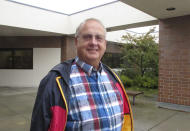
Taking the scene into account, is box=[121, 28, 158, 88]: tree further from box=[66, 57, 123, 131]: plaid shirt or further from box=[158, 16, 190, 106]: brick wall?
box=[66, 57, 123, 131]: plaid shirt

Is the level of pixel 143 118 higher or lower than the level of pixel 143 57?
lower

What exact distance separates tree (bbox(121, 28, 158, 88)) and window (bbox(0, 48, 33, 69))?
6083mm

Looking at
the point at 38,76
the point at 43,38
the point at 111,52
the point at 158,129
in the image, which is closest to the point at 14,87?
the point at 38,76

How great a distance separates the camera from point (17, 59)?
1076 centimetres

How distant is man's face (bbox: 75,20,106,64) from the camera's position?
137cm

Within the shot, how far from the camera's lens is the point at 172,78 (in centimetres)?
556

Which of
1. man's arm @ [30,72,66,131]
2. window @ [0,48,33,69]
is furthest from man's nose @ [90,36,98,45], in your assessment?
window @ [0,48,33,69]

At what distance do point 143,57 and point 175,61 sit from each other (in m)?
4.18

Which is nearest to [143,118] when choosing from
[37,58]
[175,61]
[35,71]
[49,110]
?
[175,61]

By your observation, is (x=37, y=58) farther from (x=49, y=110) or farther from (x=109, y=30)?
(x=49, y=110)

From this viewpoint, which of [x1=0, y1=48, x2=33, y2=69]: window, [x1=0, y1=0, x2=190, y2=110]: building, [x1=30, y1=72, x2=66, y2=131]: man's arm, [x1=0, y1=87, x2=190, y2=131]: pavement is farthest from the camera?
[x1=0, y1=48, x2=33, y2=69]: window

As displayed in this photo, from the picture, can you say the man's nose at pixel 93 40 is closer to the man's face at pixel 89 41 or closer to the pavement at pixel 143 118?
the man's face at pixel 89 41

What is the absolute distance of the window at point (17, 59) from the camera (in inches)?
421

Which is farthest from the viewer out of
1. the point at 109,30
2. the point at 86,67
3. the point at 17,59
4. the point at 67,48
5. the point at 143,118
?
→ the point at 17,59
